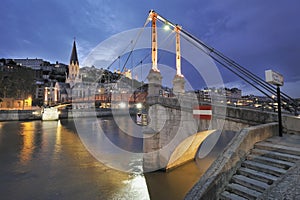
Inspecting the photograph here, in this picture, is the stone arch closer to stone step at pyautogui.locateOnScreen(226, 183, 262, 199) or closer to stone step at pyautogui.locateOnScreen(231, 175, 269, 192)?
stone step at pyautogui.locateOnScreen(231, 175, 269, 192)

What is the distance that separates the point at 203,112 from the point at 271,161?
14.3ft

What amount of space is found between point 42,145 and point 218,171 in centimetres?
2336

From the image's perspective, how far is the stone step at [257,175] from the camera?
412 cm

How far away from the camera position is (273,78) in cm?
620

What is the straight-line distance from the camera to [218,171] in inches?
164

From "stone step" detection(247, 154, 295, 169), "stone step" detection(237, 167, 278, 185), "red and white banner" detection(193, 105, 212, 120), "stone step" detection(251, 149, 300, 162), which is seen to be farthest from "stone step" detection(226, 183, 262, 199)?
"red and white banner" detection(193, 105, 212, 120)

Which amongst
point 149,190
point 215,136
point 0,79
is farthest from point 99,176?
point 0,79

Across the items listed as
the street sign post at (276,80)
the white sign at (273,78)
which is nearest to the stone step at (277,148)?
the street sign post at (276,80)

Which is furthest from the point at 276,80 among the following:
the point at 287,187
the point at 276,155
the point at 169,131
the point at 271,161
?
the point at 169,131

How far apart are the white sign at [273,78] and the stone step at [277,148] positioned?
2212 mm

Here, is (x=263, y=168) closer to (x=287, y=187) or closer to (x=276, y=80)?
(x=287, y=187)

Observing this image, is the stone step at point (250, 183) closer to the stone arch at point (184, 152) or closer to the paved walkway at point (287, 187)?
the paved walkway at point (287, 187)

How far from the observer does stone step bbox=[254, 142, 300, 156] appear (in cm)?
467

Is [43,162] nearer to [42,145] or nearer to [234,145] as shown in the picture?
[42,145]
